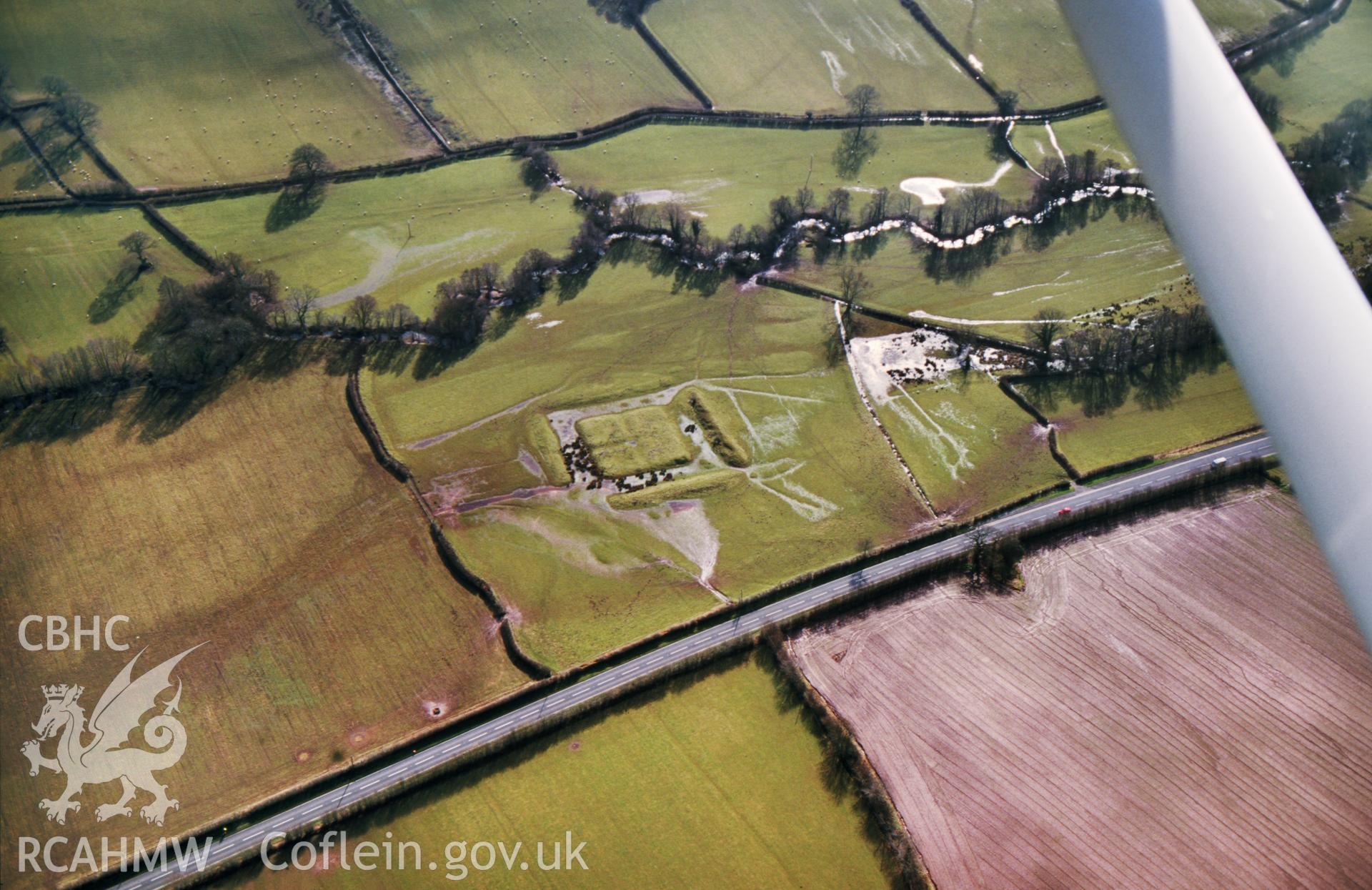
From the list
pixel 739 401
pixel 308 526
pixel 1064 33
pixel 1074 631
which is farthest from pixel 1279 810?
pixel 1064 33

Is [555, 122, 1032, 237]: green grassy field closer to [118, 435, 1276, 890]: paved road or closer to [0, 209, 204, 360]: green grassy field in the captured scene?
[118, 435, 1276, 890]: paved road

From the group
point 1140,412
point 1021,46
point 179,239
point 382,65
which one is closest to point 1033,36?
point 1021,46

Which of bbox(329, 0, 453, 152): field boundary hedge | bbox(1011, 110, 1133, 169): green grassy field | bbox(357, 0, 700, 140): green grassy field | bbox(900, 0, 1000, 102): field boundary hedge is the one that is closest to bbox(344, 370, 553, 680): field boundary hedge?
bbox(329, 0, 453, 152): field boundary hedge

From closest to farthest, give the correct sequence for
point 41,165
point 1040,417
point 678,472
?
point 678,472 → point 1040,417 → point 41,165

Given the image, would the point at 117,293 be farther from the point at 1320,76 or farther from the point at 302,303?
the point at 1320,76

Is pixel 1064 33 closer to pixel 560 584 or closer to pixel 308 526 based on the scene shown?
pixel 560 584

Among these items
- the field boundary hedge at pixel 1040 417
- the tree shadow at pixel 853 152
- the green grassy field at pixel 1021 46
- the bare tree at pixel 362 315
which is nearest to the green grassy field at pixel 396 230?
the bare tree at pixel 362 315
